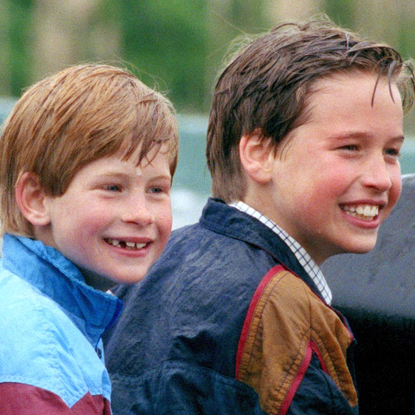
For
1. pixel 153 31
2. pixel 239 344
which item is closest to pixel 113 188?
pixel 239 344

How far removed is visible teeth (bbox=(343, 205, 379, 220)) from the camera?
2.24 metres

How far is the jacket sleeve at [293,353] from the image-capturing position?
6.34 ft

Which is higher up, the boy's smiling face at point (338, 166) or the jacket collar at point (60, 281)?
the boy's smiling face at point (338, 166)

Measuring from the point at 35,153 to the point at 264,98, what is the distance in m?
0.78

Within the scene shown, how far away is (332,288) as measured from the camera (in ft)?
8.57

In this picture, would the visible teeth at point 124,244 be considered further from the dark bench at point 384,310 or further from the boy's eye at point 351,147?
the dark bench at point 384,310

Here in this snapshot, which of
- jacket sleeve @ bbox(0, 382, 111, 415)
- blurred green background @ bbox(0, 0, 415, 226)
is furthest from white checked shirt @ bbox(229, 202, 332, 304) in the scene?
blurred green background @ bbox(0, 0, 415, 226)

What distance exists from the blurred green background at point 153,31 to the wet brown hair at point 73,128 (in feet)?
48.1

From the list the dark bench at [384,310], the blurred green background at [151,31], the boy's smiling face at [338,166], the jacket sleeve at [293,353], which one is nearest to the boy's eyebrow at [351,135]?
the boy's smiling face at [338,166]

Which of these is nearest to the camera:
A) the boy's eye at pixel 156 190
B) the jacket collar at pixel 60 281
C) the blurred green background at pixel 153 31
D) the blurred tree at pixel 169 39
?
the jacket collar at pixel 60 281

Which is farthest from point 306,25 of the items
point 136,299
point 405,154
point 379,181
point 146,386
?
point 405,154

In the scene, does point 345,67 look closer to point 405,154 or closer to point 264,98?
point 264,98

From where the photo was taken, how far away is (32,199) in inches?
73.3

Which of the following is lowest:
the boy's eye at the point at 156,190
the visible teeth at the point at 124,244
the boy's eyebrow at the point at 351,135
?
the visible teeth at the point at 124,244
